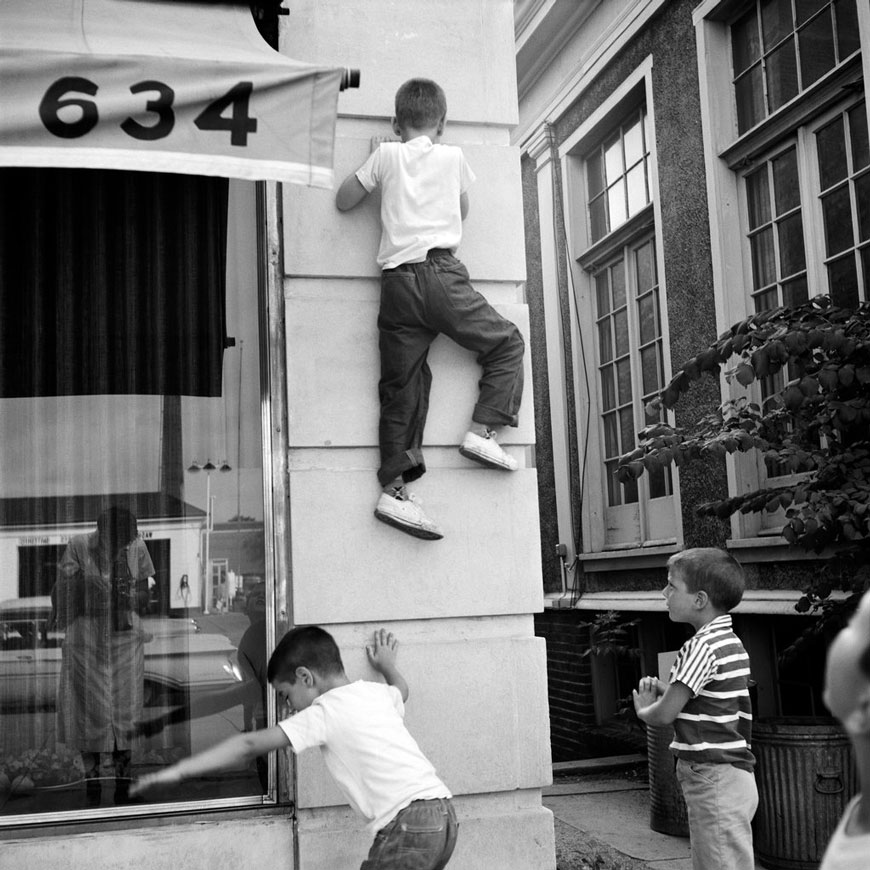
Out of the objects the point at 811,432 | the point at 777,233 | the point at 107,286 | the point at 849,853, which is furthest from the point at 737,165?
the point at 849,853

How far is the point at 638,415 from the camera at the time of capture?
967 centimetres

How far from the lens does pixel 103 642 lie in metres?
4.62

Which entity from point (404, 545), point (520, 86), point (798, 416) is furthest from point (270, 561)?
point (520, 86)

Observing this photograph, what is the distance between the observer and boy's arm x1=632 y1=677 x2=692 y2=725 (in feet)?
13.0

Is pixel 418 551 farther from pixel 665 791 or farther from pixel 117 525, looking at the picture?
pixel 665 791

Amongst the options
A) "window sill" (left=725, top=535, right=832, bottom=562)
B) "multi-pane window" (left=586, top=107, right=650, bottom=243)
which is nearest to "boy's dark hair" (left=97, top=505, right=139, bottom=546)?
"window sill" (left=725, top=535, right=832, bottom=562)

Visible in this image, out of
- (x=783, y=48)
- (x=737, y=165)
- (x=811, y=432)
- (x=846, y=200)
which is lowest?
(x=811, y=432)

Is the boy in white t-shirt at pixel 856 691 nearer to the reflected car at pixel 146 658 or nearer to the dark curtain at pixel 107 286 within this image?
the reflected car at pixel 146 658

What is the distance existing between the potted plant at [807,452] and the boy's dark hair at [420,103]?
188 cm

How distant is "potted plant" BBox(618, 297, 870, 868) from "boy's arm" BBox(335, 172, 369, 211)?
197 centimetres

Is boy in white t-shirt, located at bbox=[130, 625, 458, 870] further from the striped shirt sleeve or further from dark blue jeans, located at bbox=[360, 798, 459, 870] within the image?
the striped shirt sleeve

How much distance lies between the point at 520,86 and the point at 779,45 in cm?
496

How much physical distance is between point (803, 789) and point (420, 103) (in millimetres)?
3730

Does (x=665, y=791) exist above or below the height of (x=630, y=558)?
below
